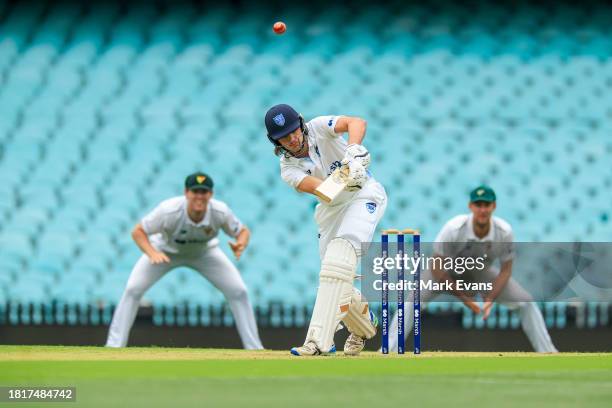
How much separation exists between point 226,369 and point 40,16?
9673mm

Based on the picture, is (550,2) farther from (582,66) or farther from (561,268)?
(561,268)

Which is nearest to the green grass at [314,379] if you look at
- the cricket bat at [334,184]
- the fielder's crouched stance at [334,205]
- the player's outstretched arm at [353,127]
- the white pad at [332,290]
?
the white pad at [332,290]

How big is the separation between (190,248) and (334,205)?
9.56 ft

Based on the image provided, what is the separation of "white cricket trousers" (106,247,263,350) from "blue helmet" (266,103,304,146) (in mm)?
3253

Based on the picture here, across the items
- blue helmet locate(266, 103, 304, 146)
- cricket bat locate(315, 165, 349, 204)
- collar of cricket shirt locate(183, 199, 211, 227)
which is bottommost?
cricket bat locate(315, 165, 349, 204)

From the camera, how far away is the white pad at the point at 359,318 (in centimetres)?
668

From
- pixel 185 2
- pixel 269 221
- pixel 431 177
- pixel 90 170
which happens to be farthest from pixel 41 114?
pixel 431 177

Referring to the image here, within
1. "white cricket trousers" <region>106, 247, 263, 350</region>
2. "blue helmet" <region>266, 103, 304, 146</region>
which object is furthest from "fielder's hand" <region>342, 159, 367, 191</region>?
"white cricket trousers" <region>106, 247, 263, 350</region>

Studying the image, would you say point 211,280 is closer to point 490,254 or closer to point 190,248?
point 190,248

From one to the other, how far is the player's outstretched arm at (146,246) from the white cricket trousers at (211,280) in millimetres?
355

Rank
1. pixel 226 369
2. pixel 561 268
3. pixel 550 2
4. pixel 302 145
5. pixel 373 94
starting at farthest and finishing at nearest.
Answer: pixel 550 2
pixel 373 94
pixel 561 268
pixel 302 145
pixel 226 369

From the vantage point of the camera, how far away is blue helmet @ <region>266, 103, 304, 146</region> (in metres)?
6.30

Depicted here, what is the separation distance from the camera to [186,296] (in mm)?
10766

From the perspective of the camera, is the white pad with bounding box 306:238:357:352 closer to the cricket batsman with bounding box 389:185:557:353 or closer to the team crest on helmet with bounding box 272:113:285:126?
the team crest on helmet with bounding box 272:113:285:126
